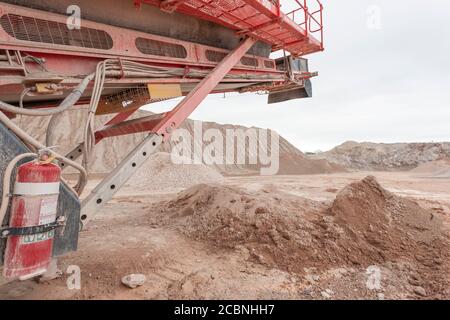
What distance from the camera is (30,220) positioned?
2096 millimetres

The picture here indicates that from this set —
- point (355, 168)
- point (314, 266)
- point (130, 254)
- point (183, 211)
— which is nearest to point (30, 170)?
point (130, 254)

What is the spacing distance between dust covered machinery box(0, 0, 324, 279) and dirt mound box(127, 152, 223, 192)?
33.5 ft

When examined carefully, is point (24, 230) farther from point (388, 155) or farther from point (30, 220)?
point (388, 155)

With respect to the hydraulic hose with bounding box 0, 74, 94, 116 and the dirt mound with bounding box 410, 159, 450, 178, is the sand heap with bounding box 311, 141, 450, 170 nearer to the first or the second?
the dirt mound with bounding box 410, 159, 450, 178

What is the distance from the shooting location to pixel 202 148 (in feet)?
110

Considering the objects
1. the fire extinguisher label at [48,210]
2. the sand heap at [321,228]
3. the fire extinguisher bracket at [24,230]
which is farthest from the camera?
the sand heap at [321,228]

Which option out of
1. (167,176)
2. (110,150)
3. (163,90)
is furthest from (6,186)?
(110,150)

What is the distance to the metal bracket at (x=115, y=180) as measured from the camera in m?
2.91

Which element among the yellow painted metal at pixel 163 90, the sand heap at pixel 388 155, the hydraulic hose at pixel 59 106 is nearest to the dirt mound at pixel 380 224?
the yellow painted metal at pixel 163 90

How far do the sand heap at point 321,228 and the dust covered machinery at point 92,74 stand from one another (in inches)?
77.5

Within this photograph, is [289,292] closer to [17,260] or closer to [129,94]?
[17,260]

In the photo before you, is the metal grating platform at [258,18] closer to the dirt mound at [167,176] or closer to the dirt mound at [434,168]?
the dirt mound at [167,176]

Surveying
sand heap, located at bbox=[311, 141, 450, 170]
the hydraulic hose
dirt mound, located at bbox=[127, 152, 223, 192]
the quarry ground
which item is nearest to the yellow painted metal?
the hydraulic hose

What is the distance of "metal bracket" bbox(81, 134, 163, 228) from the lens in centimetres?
291
